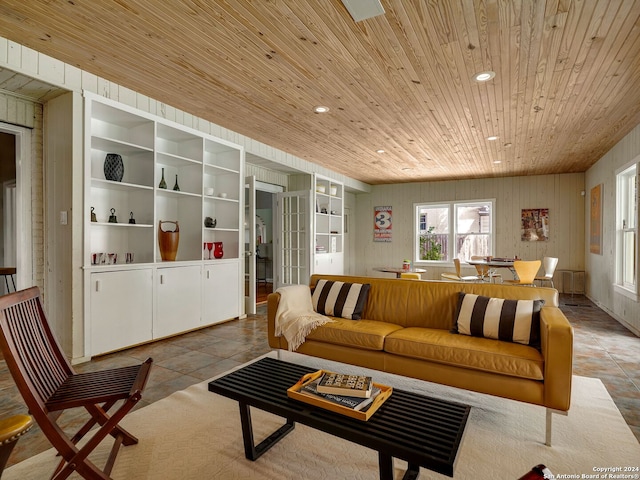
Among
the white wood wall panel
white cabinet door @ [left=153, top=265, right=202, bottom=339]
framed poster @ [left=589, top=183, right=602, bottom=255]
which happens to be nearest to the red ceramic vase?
white cabinet door @ [left=153, top=265, right=202, bottom=339]

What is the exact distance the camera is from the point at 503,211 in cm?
812

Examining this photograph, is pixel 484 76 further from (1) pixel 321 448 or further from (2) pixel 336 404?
(1) pixel 321 448

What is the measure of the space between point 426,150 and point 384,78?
2772mm

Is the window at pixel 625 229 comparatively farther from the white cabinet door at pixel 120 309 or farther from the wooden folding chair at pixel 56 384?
the white cabinet door at pixel 120 309

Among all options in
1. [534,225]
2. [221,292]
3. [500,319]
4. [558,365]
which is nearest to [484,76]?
[500,319]

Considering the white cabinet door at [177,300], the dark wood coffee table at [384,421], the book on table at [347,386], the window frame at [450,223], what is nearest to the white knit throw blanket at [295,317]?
the dark wood coffee table at [384,421]

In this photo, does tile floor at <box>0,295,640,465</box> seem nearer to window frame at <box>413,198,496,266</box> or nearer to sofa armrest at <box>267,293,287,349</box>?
sofa armrest at <box>267,293,287,349</box>

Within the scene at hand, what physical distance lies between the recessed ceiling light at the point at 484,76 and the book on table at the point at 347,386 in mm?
2752

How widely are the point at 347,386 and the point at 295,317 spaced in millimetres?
1392

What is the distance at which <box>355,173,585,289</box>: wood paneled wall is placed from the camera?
7.55 meters

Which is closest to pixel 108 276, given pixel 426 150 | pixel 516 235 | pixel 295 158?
pixel 295 158

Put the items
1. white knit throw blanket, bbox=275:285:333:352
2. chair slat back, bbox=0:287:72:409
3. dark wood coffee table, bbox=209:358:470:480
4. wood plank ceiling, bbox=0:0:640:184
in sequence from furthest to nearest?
white knit throw blanket, bbox=275:285:333:352, wood plank ceiling, bbox=0:0:640:184, chair slat back, bbox=0:287:72:409, dark wood coffee table, bbox=209:358:470:480

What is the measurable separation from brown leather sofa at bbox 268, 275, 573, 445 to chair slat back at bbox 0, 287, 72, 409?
5.19 feet

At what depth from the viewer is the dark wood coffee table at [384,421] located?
127 centimetres
